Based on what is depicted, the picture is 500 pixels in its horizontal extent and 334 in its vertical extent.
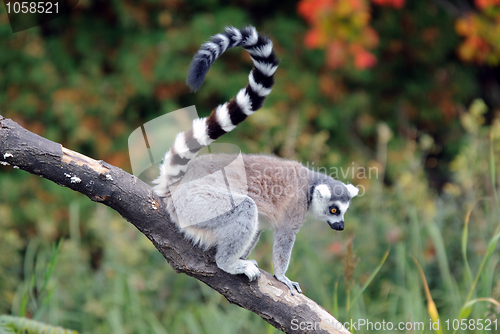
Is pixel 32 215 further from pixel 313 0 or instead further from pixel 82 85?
pixel 313 0

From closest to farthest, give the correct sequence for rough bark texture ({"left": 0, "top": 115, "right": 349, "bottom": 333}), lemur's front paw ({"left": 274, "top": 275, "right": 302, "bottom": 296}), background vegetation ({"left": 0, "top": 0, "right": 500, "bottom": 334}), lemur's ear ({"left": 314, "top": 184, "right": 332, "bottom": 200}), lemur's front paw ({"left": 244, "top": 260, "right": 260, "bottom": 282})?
1. rough bark texture ({"left": 0, "top": 115, "right": 349, "bottom": 333})
2. lemur's front paw ({"left": 244, "top": 260, "right": 260, "bottom": 282})
3. lemur's front paw ({"left": 274, "top": 275, "right": 302, "bottom": 296})
4. lemur's ear ({"left": 314, "top": 184, "right": 332, "bottom": 200})
5. background vegetation ({"left": 0, "top": 0, "right": 500, "bottom": 334})

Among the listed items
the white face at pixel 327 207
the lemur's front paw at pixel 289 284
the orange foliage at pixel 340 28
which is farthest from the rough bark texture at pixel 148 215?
the orange foliage at pixel 340 28

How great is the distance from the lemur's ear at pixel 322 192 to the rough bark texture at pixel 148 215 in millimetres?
596

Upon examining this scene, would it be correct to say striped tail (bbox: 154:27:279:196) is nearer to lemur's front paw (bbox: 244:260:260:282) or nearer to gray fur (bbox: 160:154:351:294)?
gray fur (bbox: 160:154:351:294)

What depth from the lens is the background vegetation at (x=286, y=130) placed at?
156 inches

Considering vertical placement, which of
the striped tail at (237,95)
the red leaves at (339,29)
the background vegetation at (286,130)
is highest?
the striped tail at (237,95)

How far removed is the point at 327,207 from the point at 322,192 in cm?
12

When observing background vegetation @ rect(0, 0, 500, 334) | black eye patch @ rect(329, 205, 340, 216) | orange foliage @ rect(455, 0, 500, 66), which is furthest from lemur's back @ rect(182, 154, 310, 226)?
orange foliage @ rect(455, 0, 500, 66)

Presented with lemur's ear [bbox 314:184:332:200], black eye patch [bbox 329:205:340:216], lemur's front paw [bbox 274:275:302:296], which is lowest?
lemur's front paw [bbox 274:275:302:296]

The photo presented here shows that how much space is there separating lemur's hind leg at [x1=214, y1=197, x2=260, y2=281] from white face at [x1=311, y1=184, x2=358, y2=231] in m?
0.53

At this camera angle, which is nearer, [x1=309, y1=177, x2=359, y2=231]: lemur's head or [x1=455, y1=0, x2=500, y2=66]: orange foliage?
[x1=309, y1=177, x2=359, y2=231]: lemur's head

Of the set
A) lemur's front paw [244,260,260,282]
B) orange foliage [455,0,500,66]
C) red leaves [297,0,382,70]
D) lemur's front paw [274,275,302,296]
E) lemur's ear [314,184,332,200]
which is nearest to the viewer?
lemur's front paw [244,260,260,282]

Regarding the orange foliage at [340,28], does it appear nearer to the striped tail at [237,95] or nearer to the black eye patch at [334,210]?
the black eye patch at [334,210]

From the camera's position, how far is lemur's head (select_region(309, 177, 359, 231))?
263 centimetres
